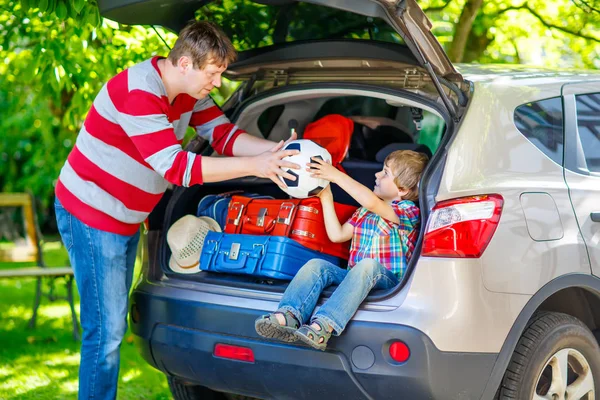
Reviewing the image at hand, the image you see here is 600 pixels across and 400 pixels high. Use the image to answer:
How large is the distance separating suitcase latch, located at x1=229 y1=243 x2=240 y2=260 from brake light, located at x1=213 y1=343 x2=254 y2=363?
1.46ft

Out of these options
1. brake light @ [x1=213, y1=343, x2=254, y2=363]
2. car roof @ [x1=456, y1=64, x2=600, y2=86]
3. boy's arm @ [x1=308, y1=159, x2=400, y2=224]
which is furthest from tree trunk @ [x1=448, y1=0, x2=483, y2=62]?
brake light @ [x1=213, y1=343, x2=254, y2=363]

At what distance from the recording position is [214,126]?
428 cm

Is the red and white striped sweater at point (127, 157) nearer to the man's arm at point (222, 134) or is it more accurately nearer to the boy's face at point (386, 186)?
the man's arm at point (222, 134)

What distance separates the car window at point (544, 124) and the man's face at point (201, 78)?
1.30 meters

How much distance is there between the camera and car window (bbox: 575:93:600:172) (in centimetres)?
380

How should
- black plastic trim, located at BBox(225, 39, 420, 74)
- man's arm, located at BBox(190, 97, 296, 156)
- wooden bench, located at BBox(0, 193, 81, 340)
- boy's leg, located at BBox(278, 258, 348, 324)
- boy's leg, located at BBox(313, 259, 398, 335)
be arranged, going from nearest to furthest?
boy's leg, located at BBox(313, 259, 398, 335) → boy's leg, located at BBox(278, 258, 348, 324) → black plastic trim, located at BBox(225, 39, 420, 74) → man's arm, located at BBox(190, 97, 296, 156) → wooden bench, located at BBox(0, 193, 81, 340)

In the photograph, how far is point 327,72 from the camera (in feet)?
13.7

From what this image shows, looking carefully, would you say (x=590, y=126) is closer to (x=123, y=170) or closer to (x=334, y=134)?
(x=334, y=134)

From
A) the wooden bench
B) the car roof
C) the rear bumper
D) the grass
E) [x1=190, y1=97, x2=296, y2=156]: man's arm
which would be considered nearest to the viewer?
the rear bumper

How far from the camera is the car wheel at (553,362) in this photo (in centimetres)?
337

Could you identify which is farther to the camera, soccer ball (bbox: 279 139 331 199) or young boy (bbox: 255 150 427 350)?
soccer ball (bbox: 279 139 331 199)

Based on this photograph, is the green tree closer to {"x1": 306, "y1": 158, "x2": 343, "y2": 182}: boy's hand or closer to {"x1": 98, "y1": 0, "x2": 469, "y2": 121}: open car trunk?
{"x1": 98, "y1": 0, "x2": 469, "y2": 121}: open car trunk

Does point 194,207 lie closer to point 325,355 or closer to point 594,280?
point 325,355

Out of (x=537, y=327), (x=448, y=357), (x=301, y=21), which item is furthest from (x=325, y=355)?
(x=301, y=21)
